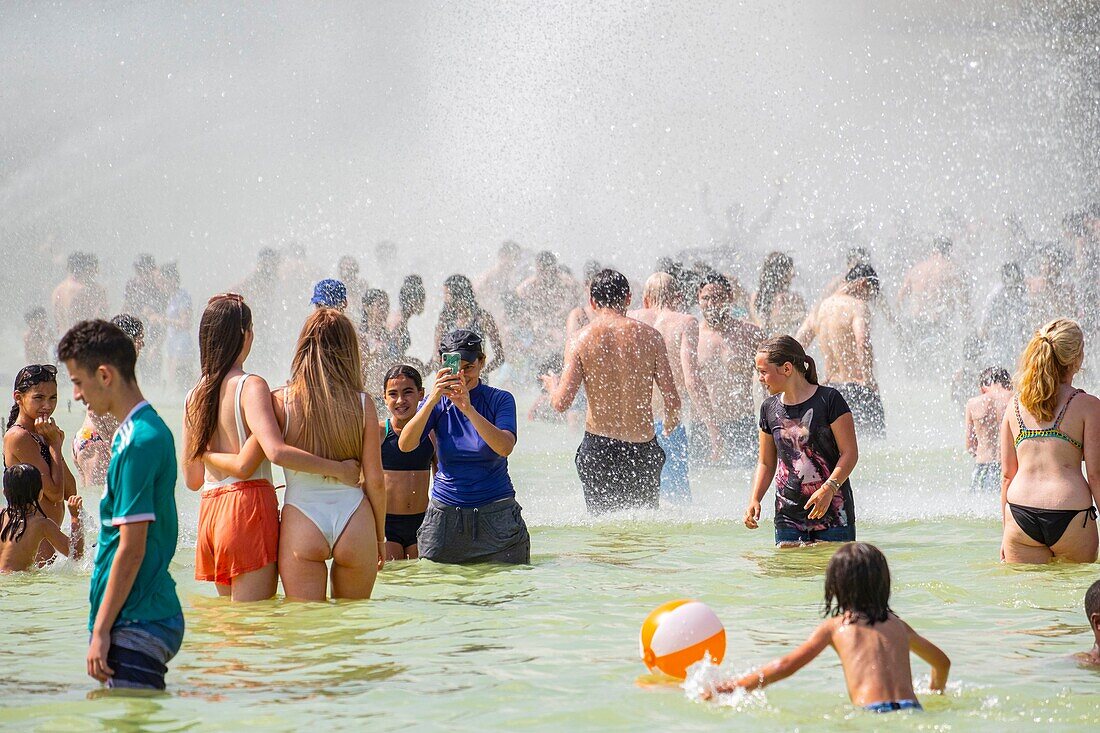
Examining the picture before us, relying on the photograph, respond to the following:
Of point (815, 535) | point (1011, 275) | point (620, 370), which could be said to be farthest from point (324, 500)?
point (1011, 275)

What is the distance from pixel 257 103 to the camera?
16.4 m

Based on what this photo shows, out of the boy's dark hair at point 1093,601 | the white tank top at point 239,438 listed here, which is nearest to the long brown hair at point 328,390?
the white tank top at point 239,438

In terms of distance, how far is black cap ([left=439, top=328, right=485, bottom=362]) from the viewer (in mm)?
5887

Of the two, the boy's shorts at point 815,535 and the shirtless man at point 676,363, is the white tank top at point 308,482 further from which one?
the shirtless man at point 676,363

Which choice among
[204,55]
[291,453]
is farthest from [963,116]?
[291,453]

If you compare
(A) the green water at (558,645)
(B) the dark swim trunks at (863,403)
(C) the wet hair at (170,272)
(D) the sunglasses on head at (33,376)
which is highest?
(C) the wet hair at (170,272)

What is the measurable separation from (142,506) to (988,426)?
6563mm

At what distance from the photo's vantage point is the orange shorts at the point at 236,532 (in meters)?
4.90

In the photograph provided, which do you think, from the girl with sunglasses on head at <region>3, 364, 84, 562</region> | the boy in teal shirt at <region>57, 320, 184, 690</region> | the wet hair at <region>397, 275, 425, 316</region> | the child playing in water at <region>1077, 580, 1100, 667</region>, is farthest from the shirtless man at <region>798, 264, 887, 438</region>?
the boy in teal shirt at <region>57, 320, 184, 690</region>

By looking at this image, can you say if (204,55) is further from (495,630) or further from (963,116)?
(495,630)

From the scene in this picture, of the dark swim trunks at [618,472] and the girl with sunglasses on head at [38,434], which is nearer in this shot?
the girl with sunglasses on head at [38,434]

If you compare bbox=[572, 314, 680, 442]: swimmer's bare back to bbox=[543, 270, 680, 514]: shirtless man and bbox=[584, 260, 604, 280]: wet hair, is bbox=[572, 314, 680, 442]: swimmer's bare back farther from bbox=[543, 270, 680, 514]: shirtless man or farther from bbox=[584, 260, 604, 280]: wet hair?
bbox=[584, 260, 604, 280]: wet hair

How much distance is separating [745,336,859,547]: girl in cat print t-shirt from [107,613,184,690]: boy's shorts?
3.16 m

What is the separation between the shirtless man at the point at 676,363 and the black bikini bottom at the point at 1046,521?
287cm
